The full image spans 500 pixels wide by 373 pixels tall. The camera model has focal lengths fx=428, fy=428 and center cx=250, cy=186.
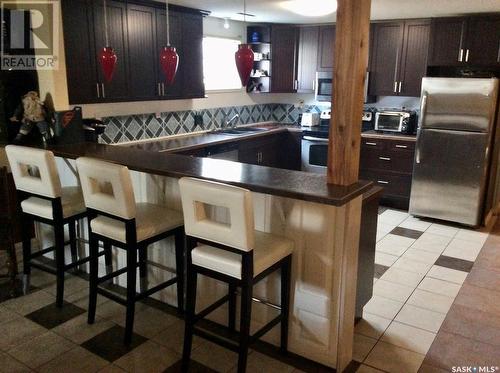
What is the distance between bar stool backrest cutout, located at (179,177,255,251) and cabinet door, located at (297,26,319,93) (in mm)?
4244

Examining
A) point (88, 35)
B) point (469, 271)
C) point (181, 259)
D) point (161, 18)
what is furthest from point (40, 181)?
point (469, 271)

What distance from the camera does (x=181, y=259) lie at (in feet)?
8.59

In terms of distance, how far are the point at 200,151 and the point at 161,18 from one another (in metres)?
1.35

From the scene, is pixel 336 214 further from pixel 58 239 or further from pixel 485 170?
pixel 485 170

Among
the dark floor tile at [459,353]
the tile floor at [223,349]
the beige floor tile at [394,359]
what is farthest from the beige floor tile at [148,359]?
the dark floor tile at [459,353]

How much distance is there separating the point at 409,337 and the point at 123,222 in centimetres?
183

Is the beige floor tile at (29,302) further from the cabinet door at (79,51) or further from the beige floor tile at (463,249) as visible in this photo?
the beige floor tile at (463,249)

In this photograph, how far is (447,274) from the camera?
3471 millimetres

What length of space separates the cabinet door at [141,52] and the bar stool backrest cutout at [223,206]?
2.33 metres

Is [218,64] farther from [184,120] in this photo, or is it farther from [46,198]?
[46,198]

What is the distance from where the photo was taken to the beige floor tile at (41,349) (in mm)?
2311

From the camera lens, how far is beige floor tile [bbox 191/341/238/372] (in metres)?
2.29

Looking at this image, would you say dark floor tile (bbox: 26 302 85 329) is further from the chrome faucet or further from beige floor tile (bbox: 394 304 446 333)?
the chrome faucet
